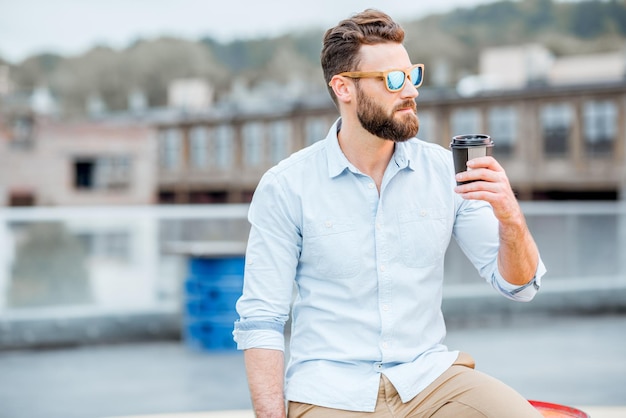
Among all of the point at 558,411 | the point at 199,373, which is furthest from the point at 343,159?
the point at 199,373

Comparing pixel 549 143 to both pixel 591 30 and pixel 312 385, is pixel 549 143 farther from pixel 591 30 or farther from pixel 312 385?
pixel 312 385

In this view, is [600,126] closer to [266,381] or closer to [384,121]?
[384,121]

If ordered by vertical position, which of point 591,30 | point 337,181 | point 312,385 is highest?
point 591,30

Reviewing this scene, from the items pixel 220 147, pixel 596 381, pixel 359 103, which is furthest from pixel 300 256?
pixel 220 147

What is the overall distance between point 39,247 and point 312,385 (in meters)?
5.13

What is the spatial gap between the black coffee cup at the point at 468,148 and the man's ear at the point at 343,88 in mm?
271

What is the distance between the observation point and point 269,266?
1715mm

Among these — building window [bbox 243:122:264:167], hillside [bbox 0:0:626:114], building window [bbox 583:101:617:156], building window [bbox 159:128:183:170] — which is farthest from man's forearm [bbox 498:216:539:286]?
building window [bbox 159:128:183:170]

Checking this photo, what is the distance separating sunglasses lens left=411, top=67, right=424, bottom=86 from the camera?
5.60 ft

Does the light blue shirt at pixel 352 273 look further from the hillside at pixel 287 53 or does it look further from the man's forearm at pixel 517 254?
the hillside at pixel 287 53

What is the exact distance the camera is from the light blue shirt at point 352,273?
167 centimetres

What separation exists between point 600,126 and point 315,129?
12.6 metres

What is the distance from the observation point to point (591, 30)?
144 ft

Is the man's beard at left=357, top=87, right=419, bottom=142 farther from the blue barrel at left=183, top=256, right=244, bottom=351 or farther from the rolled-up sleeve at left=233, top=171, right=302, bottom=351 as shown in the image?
the blue barrel at left=183, top=256, right=244, bottom=351
